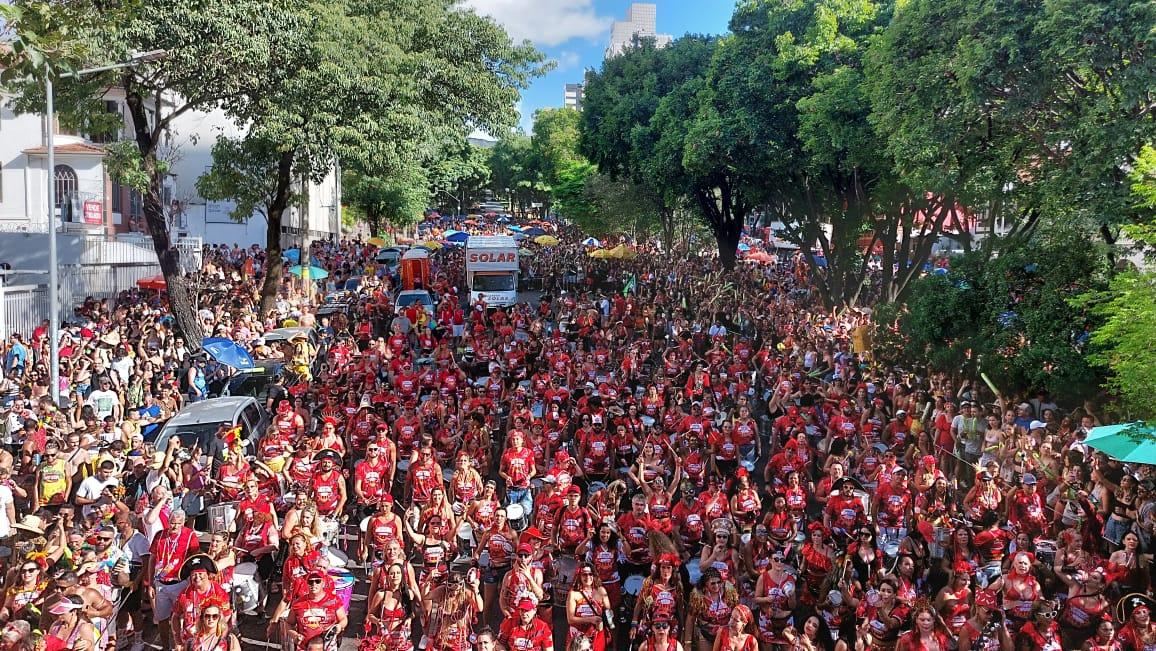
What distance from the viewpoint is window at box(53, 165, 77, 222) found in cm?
3631

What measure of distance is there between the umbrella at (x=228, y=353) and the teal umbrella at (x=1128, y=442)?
12.4 m

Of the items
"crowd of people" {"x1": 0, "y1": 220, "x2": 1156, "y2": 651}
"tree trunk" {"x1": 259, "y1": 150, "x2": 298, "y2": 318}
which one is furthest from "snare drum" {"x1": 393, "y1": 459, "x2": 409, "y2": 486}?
"tree trunk" {"x1": 259, "y1": 150, "x2": 298, "y2": 318}

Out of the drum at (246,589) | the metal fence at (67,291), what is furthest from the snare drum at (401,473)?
the metal fence at (67,291)

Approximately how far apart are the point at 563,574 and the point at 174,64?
1433cm

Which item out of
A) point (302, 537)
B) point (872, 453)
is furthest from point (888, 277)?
point (302, 537)

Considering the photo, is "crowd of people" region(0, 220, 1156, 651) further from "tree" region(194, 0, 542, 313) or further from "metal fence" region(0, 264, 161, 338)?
"tree" region(194, 0, 542, 313)

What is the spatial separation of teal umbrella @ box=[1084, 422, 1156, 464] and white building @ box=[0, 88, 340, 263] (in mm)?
20065

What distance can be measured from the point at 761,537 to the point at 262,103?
1566 cm

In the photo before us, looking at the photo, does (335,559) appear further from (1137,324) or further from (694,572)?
(1137,324)

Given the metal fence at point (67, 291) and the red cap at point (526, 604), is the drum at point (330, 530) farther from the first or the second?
the metal fence at point (67, 291)

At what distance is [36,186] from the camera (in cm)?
3653

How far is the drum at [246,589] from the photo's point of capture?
8188 mm

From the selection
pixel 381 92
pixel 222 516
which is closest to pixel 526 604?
pixel 222 516

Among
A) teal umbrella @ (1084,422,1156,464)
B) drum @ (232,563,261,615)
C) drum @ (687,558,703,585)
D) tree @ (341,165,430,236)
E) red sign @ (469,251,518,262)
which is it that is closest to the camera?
drum @ (232,563,261,615)
